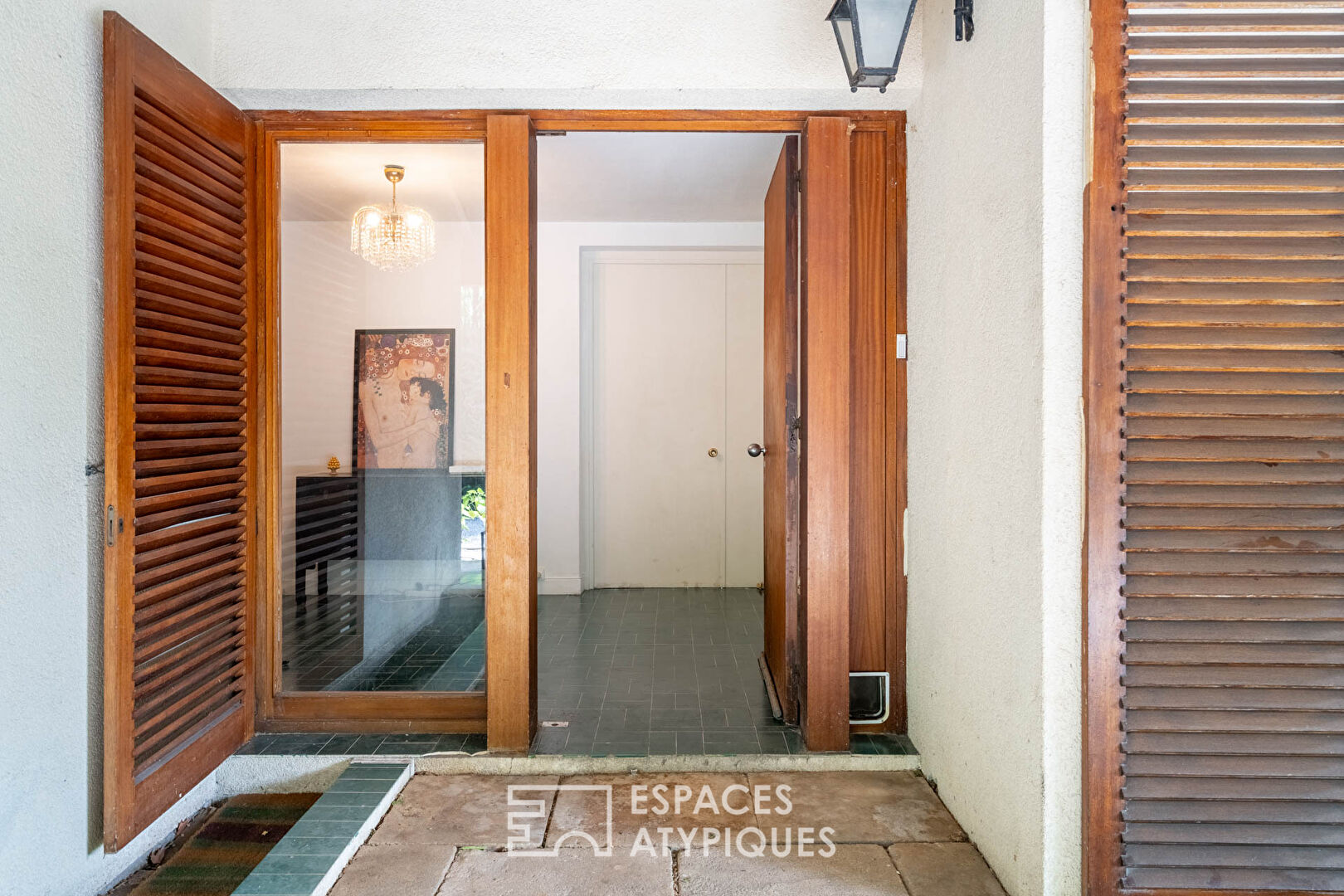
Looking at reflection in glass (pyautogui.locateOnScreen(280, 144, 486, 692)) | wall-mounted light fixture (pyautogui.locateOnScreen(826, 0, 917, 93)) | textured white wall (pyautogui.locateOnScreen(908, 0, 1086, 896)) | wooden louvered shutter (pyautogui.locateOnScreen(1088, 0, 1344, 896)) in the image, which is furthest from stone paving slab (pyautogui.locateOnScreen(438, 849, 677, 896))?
wall-mounted light fixture (pyautogui.locateOnScreen(826, 0, 917, 93))

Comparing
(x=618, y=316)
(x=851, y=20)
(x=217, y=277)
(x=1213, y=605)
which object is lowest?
(x=1213, y=605)

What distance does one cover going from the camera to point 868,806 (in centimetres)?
211

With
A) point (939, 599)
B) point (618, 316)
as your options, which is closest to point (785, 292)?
point (939, 599)

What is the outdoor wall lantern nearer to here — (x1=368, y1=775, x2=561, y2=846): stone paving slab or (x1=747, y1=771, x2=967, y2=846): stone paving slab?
(x1=747, y1=771, x2=967, y2=846): stone paving slab

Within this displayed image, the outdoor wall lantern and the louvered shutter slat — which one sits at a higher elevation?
the outdoor wall lantern

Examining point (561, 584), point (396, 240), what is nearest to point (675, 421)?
point (561, 584)

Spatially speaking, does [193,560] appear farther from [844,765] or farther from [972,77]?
[972,77]

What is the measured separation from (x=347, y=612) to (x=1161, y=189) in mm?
2667

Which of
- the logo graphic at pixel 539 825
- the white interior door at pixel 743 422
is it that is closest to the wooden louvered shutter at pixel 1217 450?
the logo graphic at pixel 539 825

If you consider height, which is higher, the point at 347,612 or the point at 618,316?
the point at 618,316

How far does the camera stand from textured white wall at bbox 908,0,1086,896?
5.14ft

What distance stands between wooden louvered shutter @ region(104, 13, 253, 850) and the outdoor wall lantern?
187cm

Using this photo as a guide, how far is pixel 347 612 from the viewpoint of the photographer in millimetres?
2516

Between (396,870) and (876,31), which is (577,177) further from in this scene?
(396,870)
